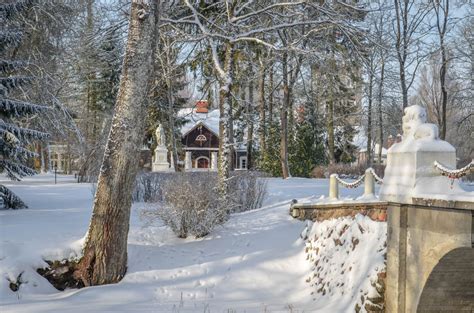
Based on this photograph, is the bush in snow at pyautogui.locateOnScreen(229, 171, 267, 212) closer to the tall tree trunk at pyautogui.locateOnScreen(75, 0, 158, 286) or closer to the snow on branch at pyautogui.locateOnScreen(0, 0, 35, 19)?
the tall tree trunk at pyautogui.locateOnScreen(75, 0, 158, 286)

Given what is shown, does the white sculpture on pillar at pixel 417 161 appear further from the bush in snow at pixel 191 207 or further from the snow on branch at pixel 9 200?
the snow on branch at pixel 9 200

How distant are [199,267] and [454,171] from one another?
16.1ft

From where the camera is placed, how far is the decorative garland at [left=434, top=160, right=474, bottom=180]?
5555 millimetres

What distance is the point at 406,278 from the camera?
22.4 feet

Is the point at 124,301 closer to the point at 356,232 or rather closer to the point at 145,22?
the point at 356,232

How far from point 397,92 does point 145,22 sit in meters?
22.7

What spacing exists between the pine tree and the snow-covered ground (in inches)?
49.1

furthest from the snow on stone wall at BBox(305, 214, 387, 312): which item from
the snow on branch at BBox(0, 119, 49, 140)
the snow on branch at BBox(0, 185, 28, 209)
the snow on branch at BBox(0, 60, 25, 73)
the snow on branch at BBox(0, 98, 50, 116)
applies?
the snow on branch at BBox(0, 60, 25, 73)

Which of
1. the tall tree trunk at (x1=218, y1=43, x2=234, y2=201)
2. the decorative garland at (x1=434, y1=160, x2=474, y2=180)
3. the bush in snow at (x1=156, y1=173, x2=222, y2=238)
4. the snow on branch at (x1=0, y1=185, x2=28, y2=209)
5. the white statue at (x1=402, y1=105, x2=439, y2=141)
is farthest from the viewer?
the snow on branch at (x1=0, y1=185, x2=28, y2=209)

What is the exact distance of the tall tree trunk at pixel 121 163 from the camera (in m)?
8.64

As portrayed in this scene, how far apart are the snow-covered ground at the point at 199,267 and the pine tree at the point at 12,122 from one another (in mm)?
1247

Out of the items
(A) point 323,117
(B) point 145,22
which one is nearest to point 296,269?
(B) point 145,22

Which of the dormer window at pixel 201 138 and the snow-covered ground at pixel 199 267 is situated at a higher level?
the dormer window at pixel 201 138

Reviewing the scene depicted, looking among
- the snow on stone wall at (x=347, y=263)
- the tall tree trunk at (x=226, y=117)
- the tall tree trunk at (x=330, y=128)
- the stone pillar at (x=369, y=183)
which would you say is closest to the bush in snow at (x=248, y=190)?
the tall tree trunk at (x=226, y=117)
